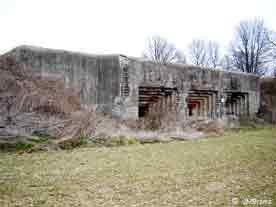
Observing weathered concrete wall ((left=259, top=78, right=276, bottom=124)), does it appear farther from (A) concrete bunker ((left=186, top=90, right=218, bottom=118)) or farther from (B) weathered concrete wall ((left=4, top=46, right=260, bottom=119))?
(A) concrete bunker ((left=186, top=90, right=218, bottom=118))

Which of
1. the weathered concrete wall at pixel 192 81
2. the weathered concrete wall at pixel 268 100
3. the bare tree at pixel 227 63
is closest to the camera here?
the weathered concrete wall at pixel 192 81

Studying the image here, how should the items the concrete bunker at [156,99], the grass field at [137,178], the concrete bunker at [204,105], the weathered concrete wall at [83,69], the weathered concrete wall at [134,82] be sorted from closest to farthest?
1. the grass field at [137,178]
2. the weathered concrete wall at [83,69]
3. the weathered concrete wall at [134,82]
4. the concrete bunker at [156,99]
5. the concrete bunker at [204,105]

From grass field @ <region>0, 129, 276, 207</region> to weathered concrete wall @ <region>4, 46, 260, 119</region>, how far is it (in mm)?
4234

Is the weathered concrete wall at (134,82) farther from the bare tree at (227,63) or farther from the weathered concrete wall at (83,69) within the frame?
the bare tree at (227,63)

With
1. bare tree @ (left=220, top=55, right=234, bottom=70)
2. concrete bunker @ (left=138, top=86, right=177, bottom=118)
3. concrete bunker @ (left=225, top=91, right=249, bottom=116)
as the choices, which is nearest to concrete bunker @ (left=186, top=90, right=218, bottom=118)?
concrete bunker @ (left=225, top=91, right=249, bottom=116)

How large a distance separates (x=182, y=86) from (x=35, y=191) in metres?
10.2

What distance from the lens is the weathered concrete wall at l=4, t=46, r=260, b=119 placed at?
401 inches

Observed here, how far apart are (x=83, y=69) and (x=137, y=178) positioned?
6987mm

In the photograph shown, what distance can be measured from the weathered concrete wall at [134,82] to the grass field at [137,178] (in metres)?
4.23

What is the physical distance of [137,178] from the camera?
4.36m

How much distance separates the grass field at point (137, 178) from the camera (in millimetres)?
3432

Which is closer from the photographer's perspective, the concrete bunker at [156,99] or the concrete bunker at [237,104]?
the concrete bunker at [156,99]

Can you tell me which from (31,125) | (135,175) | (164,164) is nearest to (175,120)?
(31,125)

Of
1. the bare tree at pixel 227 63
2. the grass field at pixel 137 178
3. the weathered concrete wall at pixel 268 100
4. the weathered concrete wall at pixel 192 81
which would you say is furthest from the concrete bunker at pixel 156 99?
the bare tree at pixel 227 63
